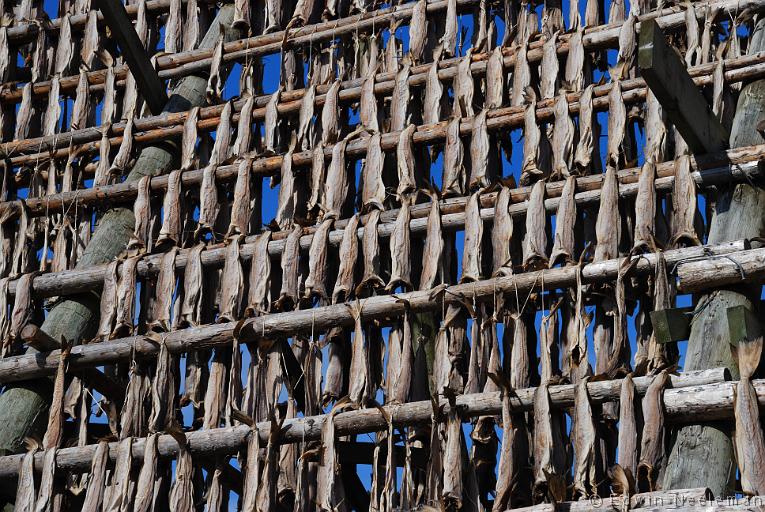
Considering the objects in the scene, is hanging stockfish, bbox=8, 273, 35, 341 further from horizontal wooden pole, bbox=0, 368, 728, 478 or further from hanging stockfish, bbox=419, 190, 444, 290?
hanging stockfish, bbox=419, 190, 444, 290

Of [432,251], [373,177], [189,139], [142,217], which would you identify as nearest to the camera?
[432,251]

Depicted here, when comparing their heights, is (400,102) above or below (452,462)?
above

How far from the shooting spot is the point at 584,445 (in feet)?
26.5

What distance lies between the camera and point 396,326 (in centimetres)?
903

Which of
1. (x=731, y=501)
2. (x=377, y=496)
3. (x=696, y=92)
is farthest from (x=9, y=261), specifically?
(x=731, y=501)

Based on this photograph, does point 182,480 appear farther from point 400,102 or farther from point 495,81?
point 495,81

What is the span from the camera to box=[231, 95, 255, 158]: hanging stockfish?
10461mm

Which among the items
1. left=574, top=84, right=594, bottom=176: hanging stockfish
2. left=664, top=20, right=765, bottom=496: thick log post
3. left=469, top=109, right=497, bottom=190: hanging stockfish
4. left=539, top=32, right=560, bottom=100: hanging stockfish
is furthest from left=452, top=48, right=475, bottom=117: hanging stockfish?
left=664, top=20, right=765, bottom=496: thick log post

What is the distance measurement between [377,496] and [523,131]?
2448mm

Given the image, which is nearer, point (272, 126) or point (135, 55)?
point (272, 126)

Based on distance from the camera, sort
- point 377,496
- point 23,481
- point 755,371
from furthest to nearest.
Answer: point 23,481
point 377,496
point 755,371

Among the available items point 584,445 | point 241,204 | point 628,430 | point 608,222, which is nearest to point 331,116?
point 241,204

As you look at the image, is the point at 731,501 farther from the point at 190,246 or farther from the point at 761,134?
the point at 190,246

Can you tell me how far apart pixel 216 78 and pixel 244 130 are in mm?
719
